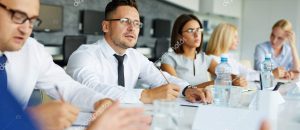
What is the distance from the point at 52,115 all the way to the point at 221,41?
2.34m

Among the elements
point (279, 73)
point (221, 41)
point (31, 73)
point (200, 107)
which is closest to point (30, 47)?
point (31, 73)

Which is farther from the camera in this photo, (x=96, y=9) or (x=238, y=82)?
(x=96, y=9)

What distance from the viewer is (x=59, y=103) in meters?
0.95

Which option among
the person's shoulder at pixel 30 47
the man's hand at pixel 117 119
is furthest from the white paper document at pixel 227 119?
the person's shoulder at pixel 30 47

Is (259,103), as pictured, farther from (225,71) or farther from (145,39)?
(145,39)

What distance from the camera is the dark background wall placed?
18.1 ft

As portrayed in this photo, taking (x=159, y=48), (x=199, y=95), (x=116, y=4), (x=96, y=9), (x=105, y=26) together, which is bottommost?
(x=199, y=95)

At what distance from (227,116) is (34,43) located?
89cm

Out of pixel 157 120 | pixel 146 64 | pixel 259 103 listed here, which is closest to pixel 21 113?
pixel 157 120

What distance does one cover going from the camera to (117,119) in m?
0.87

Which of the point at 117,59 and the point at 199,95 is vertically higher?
the point at 117,59

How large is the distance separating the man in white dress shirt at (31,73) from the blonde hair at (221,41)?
1.73m

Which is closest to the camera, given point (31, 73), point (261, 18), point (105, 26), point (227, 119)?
point (227, 119)

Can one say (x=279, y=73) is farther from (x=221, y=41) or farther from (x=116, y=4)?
(x=116, y=4)
